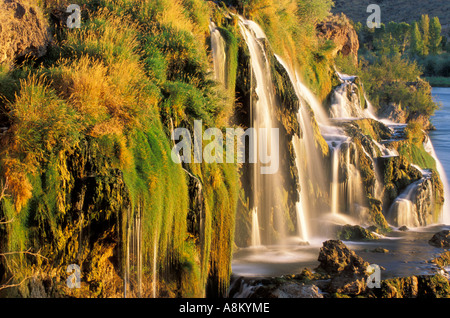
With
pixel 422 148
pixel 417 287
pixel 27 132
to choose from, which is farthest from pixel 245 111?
pixel 422 148

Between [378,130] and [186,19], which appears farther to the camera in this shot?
[378,130]

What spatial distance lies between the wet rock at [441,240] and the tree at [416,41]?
206ft

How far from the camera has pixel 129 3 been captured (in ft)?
43.6

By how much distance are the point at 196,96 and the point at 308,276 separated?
4116 millimetres

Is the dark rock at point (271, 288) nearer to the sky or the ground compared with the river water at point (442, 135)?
nearer to the ground

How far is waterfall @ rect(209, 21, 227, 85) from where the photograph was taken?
1388 cm

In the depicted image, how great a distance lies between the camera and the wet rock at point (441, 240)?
15.8m

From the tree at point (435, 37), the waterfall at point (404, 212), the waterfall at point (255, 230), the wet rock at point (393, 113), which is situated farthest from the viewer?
the tree at point (435, 37)

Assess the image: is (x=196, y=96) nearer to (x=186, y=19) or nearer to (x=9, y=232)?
(x=186, y=19)

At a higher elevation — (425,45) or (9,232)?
(425,45)

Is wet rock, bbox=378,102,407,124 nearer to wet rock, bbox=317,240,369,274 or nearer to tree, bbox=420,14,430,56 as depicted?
wet rock, bbox=317,240,369,274

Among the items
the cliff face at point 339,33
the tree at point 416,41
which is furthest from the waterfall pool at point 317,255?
the tree at point 416,41

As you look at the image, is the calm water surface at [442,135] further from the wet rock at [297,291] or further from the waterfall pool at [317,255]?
the wet rock at [297,291]

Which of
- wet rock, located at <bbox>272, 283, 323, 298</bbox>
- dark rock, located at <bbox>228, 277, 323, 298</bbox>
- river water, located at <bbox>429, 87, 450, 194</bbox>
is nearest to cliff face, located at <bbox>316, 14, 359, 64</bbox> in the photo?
river water, located at <bbox>429, 87, 450, 194</bbox>
